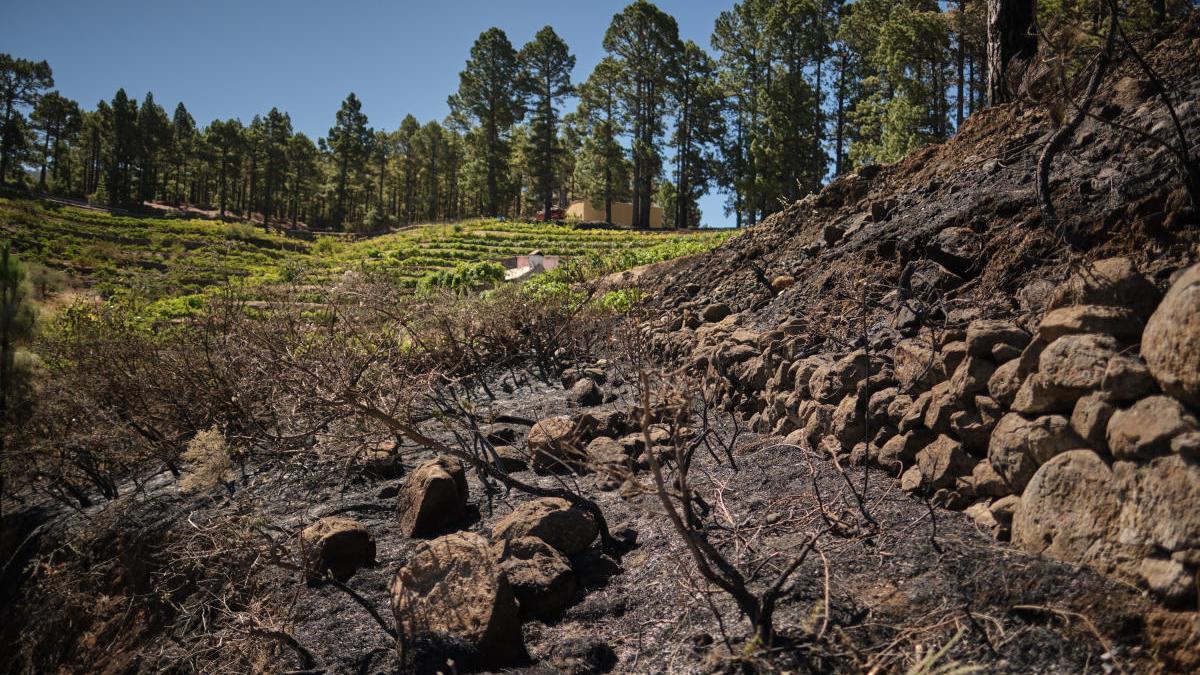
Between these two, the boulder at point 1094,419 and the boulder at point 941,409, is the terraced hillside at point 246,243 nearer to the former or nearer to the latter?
the boulder at point 941,409

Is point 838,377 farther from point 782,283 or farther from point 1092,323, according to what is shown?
point 782,283

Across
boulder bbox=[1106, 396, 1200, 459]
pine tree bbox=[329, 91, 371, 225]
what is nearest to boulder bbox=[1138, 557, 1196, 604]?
boulder bbox=[1106, 396, 1200, 459]

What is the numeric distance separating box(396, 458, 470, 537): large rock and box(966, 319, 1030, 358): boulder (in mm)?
2899

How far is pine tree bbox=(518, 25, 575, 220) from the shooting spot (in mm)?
45844

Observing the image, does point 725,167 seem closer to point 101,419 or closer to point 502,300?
point 502,300

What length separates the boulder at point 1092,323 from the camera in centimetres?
217

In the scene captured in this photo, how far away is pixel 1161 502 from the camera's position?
5.89 feet

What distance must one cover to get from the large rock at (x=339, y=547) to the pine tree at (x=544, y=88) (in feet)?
142

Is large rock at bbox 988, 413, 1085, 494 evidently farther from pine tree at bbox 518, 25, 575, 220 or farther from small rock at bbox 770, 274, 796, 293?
pine tree at bbox 518, 25, 575, 220

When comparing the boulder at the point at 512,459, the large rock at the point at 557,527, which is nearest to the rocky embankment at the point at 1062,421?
the large rock at the point at 557,527

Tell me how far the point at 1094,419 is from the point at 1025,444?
0.27 m

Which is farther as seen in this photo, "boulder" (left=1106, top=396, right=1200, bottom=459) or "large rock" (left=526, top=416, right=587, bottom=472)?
"large rock" (left=526, top=416, right=587, bottom=472)

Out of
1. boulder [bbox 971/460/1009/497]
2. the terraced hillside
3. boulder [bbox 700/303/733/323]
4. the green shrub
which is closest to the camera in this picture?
boulder [bbox 971/460/1009/497]

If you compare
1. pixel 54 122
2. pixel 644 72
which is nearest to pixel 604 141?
pixel 644 72
